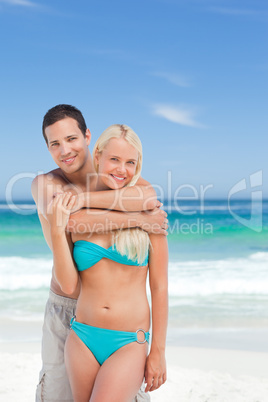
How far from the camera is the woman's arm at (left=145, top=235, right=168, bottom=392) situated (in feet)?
7.56

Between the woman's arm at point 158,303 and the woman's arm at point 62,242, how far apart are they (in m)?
0.41

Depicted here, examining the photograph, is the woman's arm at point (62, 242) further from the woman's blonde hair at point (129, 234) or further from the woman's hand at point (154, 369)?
the woman's hand at point (154, 369)

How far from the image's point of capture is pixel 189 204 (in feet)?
110

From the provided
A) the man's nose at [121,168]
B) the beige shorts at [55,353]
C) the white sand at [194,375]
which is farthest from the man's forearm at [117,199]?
the white sand at [194,375]

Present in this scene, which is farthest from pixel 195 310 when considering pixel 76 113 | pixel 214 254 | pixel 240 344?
pixel 214 254

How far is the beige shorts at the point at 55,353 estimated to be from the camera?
3037 mm

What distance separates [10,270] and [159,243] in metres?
12.4

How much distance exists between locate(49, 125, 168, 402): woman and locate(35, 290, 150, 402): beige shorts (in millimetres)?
755

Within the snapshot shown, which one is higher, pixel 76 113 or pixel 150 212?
pixel 76 113

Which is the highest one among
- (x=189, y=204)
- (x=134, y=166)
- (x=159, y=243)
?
(x=189, y=204)

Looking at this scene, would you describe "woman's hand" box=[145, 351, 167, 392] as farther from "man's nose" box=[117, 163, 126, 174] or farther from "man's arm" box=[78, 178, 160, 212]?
"man's nose" box=[117, 163, 126, 174]

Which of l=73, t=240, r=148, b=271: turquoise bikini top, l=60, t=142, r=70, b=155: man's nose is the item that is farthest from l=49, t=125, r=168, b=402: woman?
l=60, t=142, r=70, b=155: man's nose

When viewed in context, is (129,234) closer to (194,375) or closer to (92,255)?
(92,255)

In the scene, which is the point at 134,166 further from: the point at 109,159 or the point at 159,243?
the point at 159,243
